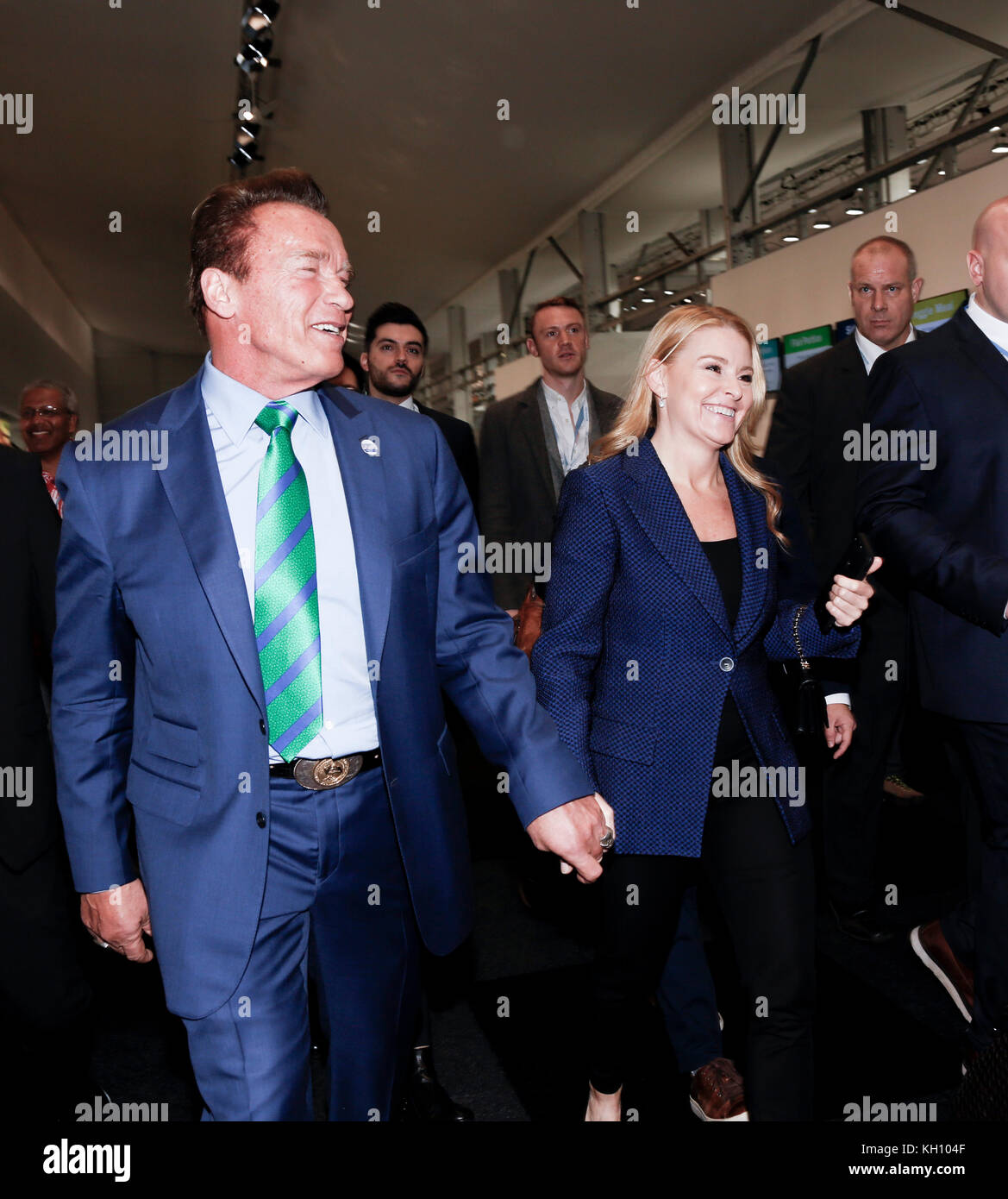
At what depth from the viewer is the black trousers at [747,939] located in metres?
1.80

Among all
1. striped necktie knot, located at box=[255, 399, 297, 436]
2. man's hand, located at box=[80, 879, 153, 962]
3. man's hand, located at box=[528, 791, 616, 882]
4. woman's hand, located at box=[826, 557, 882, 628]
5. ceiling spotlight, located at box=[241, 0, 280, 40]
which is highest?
ceiling spotlight, located at box=[241, 0, 280, 40]

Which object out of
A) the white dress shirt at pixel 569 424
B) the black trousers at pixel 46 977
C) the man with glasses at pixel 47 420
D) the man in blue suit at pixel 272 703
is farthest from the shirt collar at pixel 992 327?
the man with glasses at pixel 47 420

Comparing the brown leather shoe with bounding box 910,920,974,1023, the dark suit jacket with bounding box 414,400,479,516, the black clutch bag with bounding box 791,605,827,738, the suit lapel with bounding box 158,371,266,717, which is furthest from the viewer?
the dark suit jacket with bounding box 414,400,479,516

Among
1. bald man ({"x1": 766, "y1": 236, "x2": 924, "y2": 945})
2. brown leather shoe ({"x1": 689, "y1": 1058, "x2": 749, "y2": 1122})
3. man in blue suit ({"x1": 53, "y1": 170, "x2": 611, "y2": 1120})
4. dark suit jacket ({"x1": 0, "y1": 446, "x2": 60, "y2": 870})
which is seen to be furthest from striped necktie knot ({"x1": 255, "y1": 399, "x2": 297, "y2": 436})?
bald man ({"x1": 766, "y1": 236, "x2": 924, "y2": 945})

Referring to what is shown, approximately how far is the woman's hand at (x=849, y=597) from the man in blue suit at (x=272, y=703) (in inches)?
26.0

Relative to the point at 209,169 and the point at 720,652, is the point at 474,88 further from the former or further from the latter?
the point at 720,652

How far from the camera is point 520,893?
149 inches

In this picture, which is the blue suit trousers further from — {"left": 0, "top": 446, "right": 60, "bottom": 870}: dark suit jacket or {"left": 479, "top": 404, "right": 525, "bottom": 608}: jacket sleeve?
{"left": 479, "top": 404, "right": 525, "bottom": 608}: jacket sleeve

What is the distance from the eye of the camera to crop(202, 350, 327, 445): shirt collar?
1.59m

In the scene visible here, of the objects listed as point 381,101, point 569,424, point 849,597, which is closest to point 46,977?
point 849,597

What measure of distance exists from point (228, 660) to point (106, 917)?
489 millimetres

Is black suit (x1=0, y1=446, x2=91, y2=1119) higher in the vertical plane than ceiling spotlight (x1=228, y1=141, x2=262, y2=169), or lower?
lower

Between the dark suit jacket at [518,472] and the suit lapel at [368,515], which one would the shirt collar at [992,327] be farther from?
the dark suit jacket at [518,472]

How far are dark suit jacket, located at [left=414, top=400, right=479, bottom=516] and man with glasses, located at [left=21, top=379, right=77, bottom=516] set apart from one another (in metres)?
1.55
